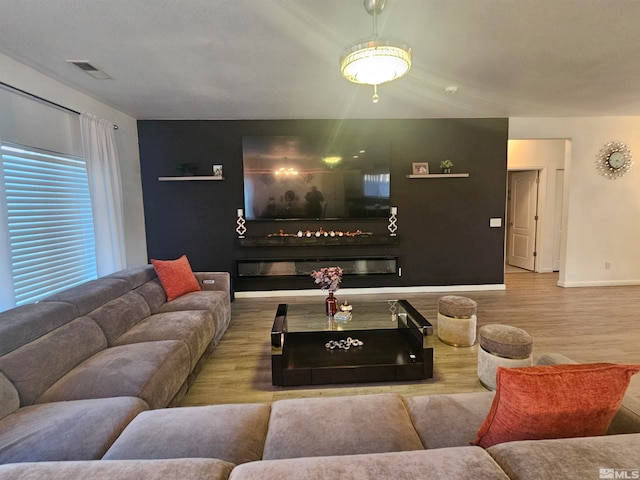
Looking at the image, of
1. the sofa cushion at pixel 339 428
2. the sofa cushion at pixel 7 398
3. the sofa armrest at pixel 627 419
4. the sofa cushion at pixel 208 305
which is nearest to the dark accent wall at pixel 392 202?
the sofa cushion at pixel 208 305

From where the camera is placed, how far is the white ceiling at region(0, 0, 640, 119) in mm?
2133

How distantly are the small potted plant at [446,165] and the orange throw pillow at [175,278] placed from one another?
12.7ft

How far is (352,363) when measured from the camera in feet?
8.45

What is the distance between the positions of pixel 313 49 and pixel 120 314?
8.80ft

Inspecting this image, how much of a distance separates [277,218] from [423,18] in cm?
324

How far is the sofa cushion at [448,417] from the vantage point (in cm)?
131

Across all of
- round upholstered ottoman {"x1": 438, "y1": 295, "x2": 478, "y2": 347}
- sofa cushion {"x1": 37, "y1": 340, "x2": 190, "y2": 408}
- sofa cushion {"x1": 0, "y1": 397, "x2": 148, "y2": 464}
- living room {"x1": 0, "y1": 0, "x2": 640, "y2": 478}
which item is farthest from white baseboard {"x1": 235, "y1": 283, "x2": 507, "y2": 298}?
sofa cushion {"x1": 0, "y1": 397, "x2": 148, "y2": 464}

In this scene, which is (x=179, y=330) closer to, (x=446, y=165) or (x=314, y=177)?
(x=314, y=177)

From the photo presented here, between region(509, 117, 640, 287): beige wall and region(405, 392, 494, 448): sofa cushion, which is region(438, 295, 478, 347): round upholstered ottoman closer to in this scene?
region(405, 392, 494, 448): sofa cushion

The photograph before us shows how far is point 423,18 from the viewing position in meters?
2.24

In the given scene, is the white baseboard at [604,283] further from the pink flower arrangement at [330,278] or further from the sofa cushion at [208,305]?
the sofa cushion at [208,305]

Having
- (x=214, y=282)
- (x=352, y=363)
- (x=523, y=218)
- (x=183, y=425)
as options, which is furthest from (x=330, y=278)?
(x=523, y=218)

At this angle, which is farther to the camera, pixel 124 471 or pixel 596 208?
pixel 596 208

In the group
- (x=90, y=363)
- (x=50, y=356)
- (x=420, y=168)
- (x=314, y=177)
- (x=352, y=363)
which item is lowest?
(x=352, y=363)
